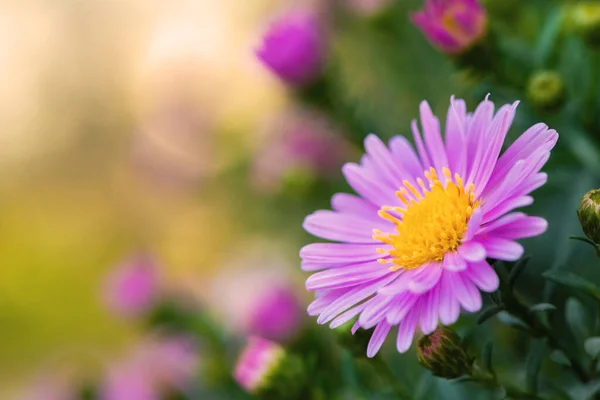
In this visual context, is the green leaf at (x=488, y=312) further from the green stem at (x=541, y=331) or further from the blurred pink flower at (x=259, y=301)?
the blurred pink flower at (x=259, y=301)

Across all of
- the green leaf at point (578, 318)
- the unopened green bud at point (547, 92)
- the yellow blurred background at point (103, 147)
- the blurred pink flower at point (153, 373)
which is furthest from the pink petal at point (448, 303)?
the yellow blurred background at point (103, 147)

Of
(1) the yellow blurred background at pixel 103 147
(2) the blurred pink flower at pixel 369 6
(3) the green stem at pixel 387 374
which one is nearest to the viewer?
(3) the green stem at pixel 387 374

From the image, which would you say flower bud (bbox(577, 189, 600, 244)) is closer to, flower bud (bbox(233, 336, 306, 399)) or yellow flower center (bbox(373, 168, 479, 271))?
yellow flower center (bbox(373, 168, 479, 271))

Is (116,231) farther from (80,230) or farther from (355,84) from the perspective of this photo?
(355,84)

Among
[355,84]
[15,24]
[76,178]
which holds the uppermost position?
[15,24]

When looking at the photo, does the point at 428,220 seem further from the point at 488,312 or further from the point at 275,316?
the point at 275,316

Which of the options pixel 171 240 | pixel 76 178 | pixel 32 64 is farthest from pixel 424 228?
pixel 32 64
